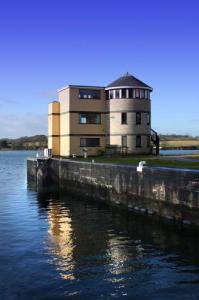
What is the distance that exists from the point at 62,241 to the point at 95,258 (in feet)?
12.7

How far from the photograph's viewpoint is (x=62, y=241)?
73.7ft

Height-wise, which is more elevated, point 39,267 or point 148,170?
point 148,170

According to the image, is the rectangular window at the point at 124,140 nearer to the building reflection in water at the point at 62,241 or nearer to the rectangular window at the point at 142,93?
the rectangular window at the point at 142,93

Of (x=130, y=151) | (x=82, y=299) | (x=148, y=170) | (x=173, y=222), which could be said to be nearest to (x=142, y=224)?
(x=173, y=222)

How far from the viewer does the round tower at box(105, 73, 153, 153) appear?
55.2m

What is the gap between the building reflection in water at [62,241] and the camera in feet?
57.5

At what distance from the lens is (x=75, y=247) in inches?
829

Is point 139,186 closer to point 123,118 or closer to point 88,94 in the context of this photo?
point 123,118

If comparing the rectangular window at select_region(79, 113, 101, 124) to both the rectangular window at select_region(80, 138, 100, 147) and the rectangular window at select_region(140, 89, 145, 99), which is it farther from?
the rectangular window at select_region(140, 89, 145, 99)

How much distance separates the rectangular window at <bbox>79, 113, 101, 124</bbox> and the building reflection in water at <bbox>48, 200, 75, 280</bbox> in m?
22.5

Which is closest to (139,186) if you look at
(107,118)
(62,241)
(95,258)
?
(62,241)

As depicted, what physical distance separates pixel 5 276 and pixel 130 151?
129 feet

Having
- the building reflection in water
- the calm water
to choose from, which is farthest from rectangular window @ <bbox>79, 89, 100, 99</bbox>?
the calm water

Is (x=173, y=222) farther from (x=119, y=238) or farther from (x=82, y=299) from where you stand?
(x=82, y=299)
